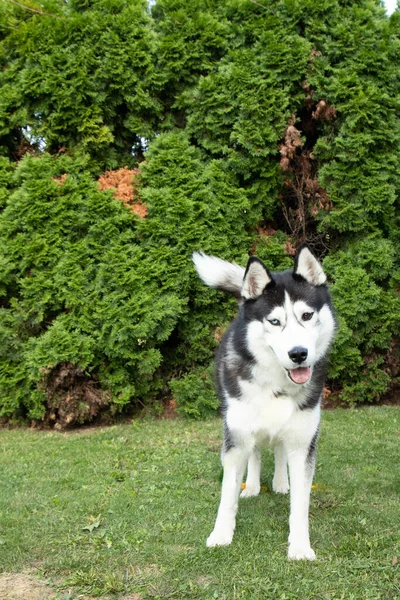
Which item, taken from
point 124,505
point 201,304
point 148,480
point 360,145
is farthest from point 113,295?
point 360,145

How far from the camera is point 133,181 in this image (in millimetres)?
6871

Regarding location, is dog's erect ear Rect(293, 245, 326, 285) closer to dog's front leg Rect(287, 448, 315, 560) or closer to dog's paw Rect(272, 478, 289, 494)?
dog's front leg Rect(287, 448, 315, 560)

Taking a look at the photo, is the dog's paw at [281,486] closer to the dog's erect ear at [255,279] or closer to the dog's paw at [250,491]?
the dog's paw at [250,491]

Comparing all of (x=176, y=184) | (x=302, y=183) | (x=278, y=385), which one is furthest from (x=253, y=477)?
(x=302, y=183)

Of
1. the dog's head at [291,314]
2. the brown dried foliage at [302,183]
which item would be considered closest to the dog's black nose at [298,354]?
the dog's head at [291,314]

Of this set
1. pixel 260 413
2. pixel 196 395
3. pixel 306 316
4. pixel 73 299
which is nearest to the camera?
pixel 306 316

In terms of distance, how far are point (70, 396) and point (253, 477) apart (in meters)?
2.82

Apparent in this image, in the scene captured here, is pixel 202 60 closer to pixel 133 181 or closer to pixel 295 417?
pixel 133 181

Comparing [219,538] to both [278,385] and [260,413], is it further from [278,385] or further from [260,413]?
[278,385]

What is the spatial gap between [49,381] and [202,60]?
13.7 ft

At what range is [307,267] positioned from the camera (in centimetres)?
350

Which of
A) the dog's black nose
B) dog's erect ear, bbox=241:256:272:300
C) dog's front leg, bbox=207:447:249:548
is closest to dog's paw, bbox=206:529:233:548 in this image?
dog's front leg, bbox=207:447:249:548

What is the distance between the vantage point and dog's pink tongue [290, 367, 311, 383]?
3207 millimetres

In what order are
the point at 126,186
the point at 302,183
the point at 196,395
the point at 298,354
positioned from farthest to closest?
the point at 302,183
the point at 126,186
the point at 196,395
the point at 298,354
